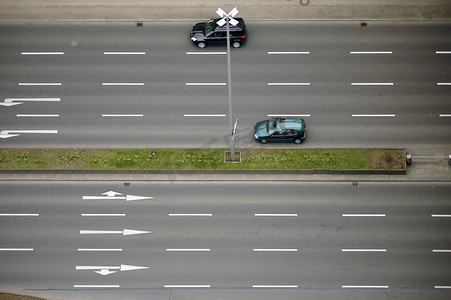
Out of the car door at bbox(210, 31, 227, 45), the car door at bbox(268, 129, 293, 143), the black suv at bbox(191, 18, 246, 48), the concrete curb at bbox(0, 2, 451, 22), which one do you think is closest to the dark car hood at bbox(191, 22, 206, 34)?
the black suv at bbox(191, 18, 246, 48)

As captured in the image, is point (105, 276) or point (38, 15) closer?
point (105, 276)

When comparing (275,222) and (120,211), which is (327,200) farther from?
(120,211)

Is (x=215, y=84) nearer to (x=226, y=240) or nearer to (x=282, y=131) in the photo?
(x=282, y=131)

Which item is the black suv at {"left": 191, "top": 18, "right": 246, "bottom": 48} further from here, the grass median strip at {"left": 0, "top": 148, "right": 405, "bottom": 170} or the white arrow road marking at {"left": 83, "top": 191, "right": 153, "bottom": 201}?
the white arrow road marking at {"left": 83, "top": 191, "right": 153, "bottom": 201}

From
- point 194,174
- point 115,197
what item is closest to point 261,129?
point 194,174

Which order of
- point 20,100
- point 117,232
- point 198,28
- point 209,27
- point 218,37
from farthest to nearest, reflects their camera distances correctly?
1. point 198,28
2. point 209,27
3. point 218,37
4. point 20,100
5. point 117,232

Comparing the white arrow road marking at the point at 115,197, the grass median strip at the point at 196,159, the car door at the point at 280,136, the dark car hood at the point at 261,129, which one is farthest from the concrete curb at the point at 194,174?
the dark car hood at the point at 261,129

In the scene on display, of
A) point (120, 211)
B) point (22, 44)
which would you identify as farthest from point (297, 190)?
point (22, 44)
